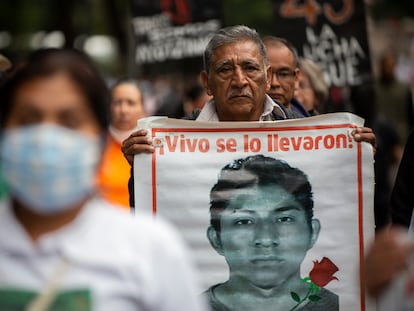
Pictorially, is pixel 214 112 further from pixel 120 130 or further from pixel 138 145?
pixel 120 130

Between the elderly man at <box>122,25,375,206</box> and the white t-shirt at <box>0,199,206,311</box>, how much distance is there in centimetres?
244

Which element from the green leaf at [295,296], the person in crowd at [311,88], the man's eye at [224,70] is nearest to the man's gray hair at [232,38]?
the man's eye at [224,70]

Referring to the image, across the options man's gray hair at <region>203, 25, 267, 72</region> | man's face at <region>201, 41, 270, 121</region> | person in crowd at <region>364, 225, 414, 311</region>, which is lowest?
person in crowd at <region>364, 225, 414, 311</region>

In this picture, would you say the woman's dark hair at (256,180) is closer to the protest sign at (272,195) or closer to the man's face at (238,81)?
the protest sign at (272,195)

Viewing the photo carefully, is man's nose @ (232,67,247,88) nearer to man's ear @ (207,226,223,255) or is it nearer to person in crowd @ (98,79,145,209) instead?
man's ear @ (207,226,223,255)

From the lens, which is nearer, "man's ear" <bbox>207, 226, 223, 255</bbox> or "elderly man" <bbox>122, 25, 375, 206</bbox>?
"man's ear" <bbox>207, 226, 223, 255</bbox>

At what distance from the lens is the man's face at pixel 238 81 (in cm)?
589

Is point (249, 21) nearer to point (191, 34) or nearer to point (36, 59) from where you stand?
point (191, 34)

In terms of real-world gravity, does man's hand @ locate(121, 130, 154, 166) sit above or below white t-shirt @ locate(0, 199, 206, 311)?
above

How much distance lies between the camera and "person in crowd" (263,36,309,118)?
7035 millimetres

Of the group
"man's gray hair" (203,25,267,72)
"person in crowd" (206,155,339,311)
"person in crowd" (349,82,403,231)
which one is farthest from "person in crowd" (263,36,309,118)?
"person in crowd" (349,82,403,231)

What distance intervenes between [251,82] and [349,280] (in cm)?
106

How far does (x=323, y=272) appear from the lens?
564 centimetres

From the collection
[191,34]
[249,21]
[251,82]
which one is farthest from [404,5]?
[251,82]
